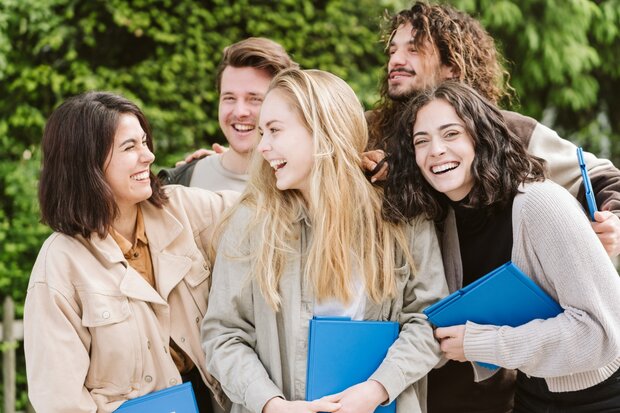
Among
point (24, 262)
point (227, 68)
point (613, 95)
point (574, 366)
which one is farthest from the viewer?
point (613, 95)

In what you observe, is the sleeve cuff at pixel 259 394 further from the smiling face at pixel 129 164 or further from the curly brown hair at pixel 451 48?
the curly brown hair at pixel 451 48

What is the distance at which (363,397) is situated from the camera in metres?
2.19

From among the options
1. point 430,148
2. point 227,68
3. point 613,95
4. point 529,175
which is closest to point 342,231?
point 430,148

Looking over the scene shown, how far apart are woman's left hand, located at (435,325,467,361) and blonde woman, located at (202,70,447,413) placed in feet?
0.11

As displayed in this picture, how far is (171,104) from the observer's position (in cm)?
549

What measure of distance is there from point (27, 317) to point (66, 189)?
44 centimetres

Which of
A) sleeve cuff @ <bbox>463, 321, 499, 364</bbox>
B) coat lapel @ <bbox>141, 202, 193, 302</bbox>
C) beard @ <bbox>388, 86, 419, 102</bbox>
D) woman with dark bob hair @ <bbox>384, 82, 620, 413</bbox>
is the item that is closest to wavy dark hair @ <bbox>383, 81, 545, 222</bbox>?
woman with dark bob hair @ <bbox>384, 82, 620, 413</bbox>

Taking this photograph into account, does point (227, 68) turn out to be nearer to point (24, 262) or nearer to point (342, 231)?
point (342, 231)

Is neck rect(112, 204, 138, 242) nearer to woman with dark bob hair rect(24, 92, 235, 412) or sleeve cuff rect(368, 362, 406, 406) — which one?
woman with dark bob hair rect(24, 92, 235, 412)

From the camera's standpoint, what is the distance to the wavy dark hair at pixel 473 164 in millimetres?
2312

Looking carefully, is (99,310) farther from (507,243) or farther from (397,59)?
(397,59)

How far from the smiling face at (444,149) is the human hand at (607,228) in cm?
42

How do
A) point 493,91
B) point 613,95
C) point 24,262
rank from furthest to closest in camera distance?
point 613,95 < point 24,262 < point 493,91

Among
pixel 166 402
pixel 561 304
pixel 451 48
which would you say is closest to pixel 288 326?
pixel 166 402
